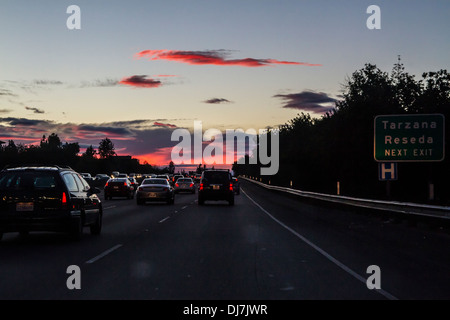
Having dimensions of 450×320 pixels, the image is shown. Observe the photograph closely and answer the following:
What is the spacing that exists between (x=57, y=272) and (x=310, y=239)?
778 centimetres

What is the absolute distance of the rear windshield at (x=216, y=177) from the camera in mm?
34750

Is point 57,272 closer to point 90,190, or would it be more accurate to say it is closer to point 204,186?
point 90,190

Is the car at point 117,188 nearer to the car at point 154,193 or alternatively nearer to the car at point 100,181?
the car at point 154,193

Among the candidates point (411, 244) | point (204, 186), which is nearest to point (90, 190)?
point (411, 244)

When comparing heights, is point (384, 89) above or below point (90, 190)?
above

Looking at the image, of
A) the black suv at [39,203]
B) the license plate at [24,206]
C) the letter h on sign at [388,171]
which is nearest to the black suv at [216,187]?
the letter h on sign at [388,171]

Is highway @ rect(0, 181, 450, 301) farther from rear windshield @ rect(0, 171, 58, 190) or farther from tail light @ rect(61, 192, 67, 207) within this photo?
rear windshield @ rect(0, 171, 58, 190)

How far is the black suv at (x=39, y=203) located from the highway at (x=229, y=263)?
50 centimetres

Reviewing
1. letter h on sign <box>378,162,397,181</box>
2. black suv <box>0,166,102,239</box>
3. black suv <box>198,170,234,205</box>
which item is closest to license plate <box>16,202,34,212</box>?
black suv <box>0,166,102,239</box>

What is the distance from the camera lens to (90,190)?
1609 cm

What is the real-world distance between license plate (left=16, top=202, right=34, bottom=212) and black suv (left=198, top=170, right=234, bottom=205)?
21.3m

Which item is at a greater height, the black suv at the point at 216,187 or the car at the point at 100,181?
the black suv at the point at 216,187

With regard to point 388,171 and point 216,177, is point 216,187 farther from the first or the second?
point 388,171

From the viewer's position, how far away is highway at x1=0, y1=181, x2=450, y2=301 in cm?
809
